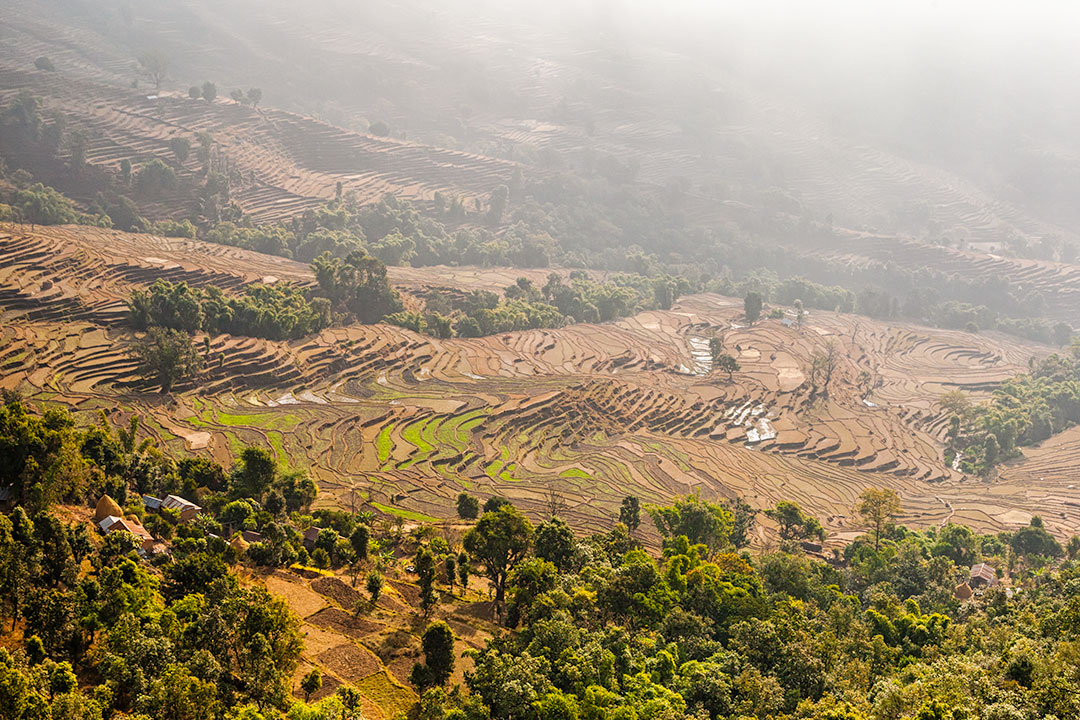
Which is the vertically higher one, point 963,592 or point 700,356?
point 700,356

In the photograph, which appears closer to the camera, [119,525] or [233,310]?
[119,525]

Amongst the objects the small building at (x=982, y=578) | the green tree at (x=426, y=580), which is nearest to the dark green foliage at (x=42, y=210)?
the green tree at (x=426, y=580)

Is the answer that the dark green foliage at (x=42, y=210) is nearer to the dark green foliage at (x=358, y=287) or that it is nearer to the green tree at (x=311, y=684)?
the dark green foliage at (x=358, y=287)

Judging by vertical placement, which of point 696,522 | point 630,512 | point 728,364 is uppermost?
point 728,364

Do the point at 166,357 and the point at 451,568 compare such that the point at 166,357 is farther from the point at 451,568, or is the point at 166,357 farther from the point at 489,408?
the point at 451,568

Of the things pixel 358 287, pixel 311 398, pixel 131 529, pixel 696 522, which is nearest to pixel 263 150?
pixel 358 287

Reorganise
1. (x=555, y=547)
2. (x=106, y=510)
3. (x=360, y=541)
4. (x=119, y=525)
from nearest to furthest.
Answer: (x=119, y=525) → (x=106, y=510) → (x=555, y=547) → (x=360, y=541)

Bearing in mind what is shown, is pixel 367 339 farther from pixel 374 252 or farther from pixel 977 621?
pixel 977 621

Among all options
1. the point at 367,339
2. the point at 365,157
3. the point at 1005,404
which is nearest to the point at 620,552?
the point at 367,339
